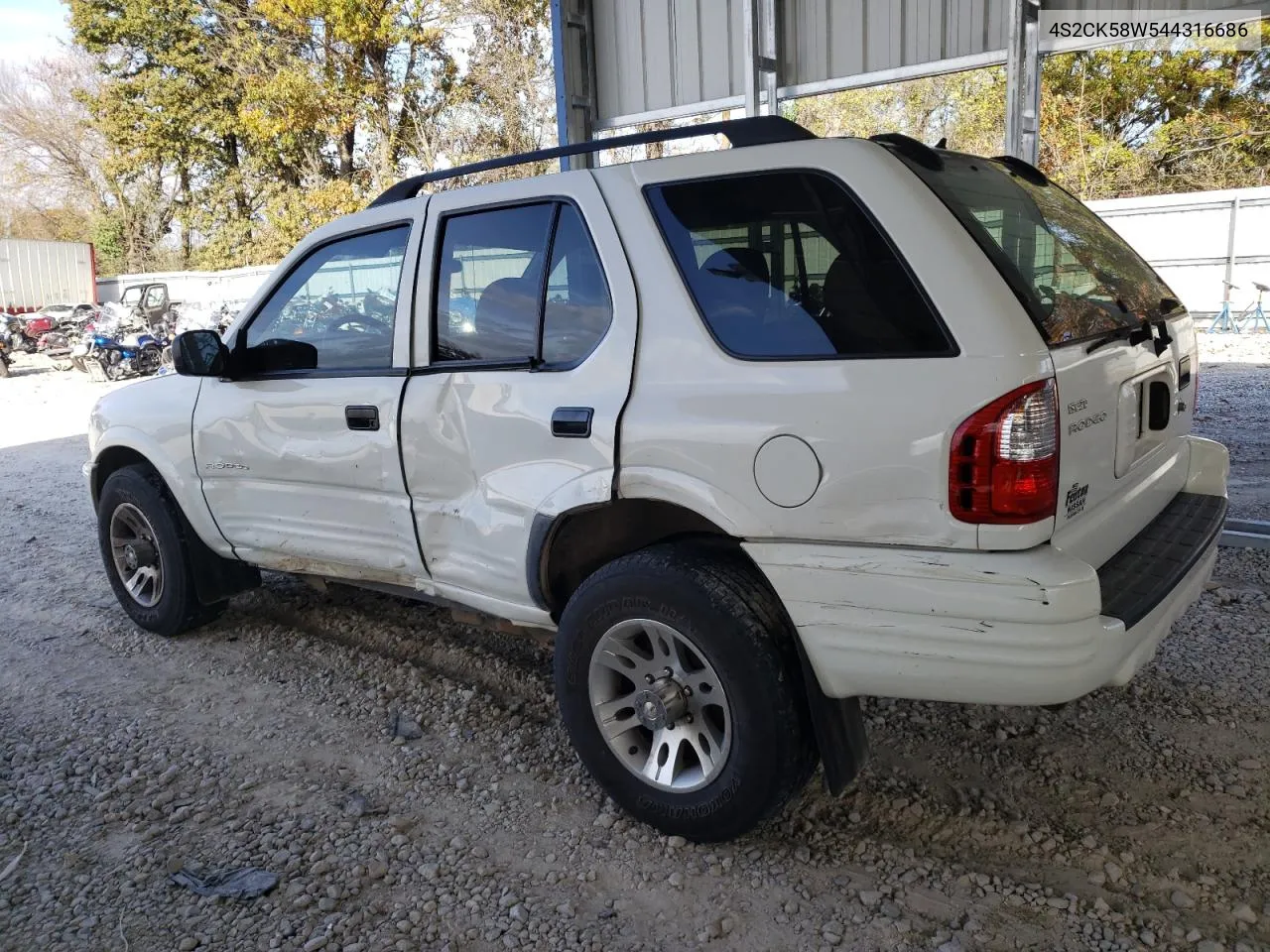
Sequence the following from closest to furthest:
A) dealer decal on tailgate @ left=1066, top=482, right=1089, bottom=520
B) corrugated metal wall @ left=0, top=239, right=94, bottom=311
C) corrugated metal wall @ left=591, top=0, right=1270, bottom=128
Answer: dealer decal on tailgate @ left=1066, top=482, right=1089, bottom=520, corrugated metal wall @ left=591, top=0, right=1270, bottom=128, corrugated metal wall @ left=0, top=239, right=94, bottom=311

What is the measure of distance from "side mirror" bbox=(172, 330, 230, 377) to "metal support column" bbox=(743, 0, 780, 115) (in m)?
5.02

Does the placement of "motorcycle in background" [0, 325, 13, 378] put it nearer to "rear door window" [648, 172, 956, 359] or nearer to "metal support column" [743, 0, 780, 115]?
"metal support column" [743, 0, 780, 115]

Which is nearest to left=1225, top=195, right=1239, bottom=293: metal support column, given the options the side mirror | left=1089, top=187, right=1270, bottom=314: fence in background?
left=1089, top=187, right=1270, bottom=314: fence in background

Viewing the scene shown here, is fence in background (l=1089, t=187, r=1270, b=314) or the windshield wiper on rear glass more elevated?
fence in background (l=1089, t=187, r=1270, b=314)

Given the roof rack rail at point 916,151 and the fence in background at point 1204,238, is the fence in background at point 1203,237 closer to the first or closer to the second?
the fence in background at point 1204,238

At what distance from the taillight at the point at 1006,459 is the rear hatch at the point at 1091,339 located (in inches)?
2.6

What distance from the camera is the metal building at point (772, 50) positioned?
6691 millimetres

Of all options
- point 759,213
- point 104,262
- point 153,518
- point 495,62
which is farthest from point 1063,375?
point 104,262

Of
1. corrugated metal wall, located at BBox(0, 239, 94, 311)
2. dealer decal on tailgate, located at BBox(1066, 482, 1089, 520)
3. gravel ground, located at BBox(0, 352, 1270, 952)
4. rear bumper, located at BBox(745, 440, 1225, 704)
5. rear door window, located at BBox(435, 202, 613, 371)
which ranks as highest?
corrugated metal wall, located at BBox(0, 239, 94, 311)

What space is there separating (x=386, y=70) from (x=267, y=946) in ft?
92.6

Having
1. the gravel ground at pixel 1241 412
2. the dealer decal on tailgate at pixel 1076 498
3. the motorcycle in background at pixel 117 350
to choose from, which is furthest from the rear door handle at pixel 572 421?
the motorcycle in background at pixel 117 350

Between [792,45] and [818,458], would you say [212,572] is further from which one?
[792,45]

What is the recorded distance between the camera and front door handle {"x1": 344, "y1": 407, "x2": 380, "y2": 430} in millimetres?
3578

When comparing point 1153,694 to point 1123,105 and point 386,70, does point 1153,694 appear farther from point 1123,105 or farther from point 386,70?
point 386,70
